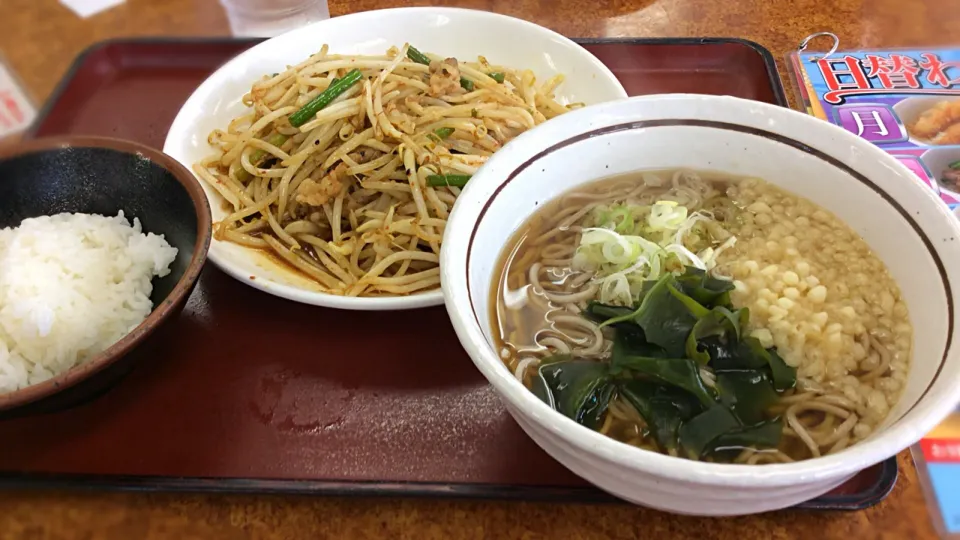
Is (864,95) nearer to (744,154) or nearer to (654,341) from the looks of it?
(744,154)

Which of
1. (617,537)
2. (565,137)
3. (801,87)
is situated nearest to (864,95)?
(801,87)

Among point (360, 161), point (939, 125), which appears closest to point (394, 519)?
point (360, 161)

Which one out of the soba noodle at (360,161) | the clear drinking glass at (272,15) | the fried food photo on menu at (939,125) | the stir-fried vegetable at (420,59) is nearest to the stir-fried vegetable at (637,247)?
the soba noodle at (360,161)

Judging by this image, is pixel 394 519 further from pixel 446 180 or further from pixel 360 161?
pixel 360 161

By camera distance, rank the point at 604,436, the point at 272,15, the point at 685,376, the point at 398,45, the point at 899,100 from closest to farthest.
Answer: the point at 604,436 < the point at 685,376 < the point at 899,100 < the point at 398,45 < the point at 272,15

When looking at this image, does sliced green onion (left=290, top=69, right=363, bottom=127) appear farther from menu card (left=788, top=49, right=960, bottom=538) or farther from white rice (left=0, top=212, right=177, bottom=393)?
menu card (left=788, top=49, right=960, bottom=538)

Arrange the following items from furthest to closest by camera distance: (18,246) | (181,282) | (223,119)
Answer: (223,119)
(18,246)
(181,282)

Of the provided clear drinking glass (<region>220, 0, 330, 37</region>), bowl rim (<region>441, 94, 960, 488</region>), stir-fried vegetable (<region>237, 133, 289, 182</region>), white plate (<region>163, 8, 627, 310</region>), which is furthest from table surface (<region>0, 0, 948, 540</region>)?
clear drinking glass (<region>220, 0, 330, 37</region>)
